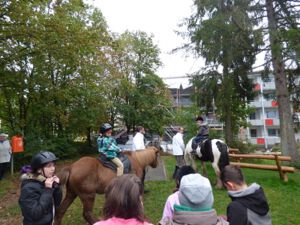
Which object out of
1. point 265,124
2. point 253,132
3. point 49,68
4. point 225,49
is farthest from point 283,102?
point 253,132

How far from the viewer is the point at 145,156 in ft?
26.5

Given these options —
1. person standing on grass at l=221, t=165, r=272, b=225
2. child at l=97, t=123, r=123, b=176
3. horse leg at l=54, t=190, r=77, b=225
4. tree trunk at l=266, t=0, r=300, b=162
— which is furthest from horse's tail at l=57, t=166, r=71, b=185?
tree trunk at l=266, t=0, r=300, b=162

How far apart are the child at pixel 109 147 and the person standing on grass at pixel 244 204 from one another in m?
3.70

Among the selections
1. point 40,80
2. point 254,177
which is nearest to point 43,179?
point 254,177

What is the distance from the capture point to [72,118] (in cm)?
1988

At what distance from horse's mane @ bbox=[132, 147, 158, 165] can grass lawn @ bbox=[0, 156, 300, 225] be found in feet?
3.35

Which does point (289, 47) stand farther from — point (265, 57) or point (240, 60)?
point (240, 60)

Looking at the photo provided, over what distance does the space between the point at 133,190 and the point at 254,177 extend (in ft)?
30.5

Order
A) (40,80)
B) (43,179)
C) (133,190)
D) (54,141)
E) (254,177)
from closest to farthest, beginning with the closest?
1. (133,190)
2. (43,179)
3. (254,177)
4. (40,80)
5. (54,141)

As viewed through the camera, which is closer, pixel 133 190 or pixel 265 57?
pixel 133 190

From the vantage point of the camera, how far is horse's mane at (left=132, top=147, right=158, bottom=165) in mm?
7898

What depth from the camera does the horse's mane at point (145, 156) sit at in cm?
790

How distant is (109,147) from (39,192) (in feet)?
10.7

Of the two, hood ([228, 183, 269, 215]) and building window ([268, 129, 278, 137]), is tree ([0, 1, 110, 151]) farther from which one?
building window ([268, 129, 278, 137])
